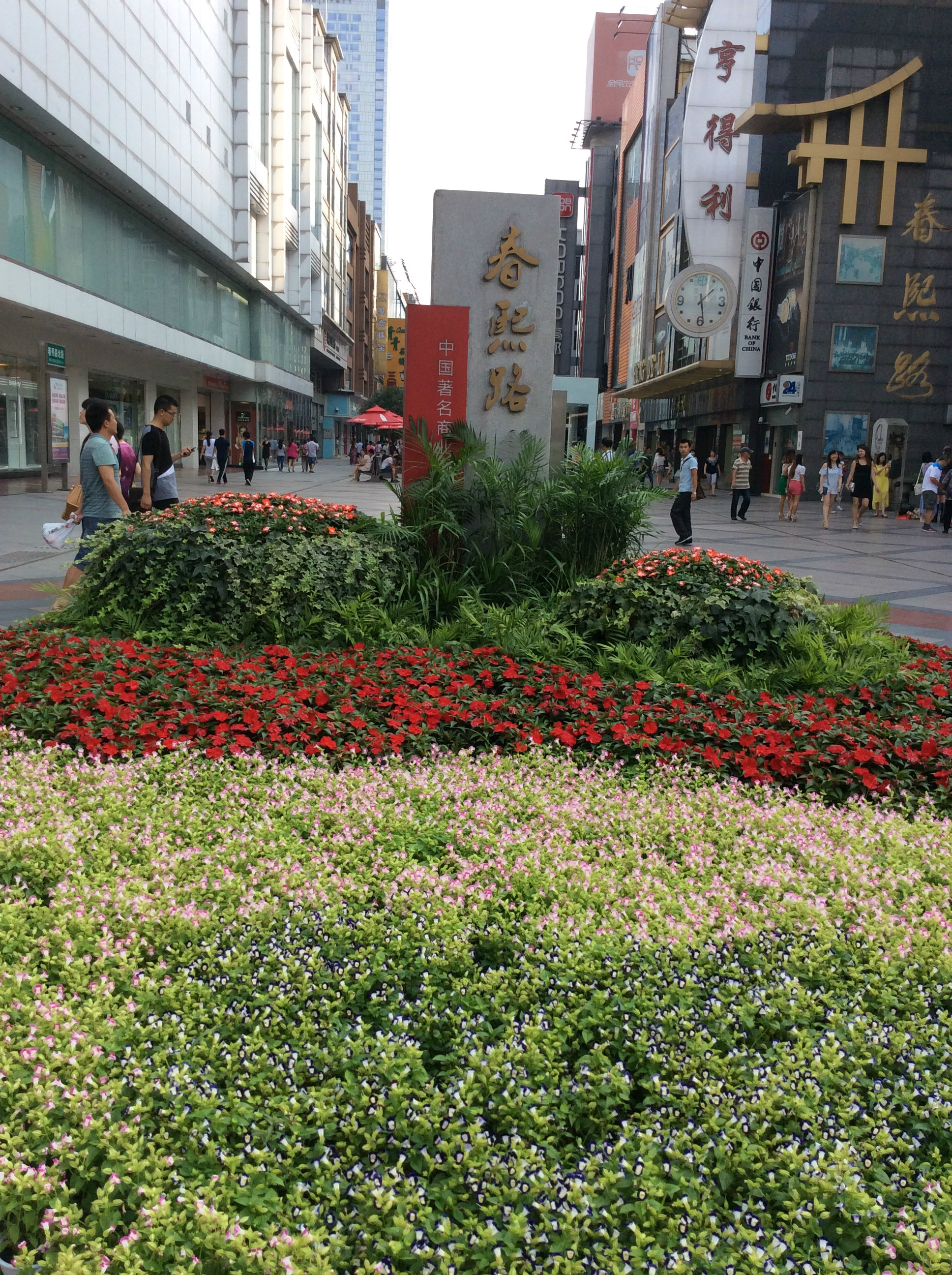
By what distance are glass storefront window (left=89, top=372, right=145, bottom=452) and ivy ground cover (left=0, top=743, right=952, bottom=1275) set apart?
29.0 m

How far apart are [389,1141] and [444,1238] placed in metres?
0.27

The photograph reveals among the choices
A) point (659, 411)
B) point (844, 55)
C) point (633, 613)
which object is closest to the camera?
point (633, 613)

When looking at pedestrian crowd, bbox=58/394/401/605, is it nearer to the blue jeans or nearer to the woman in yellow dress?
the blue jeans

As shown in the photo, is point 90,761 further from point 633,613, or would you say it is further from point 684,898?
point 633,613

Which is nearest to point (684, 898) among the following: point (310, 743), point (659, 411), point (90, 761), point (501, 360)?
point (310, 743)

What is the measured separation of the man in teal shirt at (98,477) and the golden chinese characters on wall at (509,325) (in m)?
3.04

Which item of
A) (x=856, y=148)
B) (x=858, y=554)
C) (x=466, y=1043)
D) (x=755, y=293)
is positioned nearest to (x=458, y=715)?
(x=466, y=1043)

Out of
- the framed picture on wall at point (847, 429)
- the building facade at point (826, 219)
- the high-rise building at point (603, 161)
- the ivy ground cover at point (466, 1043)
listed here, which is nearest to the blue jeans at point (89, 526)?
the ivy ground cover at point (466, 1043)

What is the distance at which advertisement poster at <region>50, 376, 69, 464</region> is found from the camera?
22797 mm

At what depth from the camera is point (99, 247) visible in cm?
2569

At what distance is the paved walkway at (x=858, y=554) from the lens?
9.80 metres

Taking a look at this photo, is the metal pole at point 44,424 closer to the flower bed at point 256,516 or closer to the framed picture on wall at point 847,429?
the flower bed at point 256,516

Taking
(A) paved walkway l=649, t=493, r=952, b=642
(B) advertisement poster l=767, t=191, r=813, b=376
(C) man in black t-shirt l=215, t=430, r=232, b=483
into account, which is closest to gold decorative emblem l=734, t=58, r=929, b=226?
(B) advertisement poster l=767, t=191, r=813, b=376

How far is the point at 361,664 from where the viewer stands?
564cm
